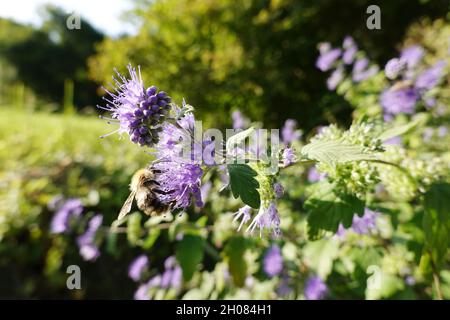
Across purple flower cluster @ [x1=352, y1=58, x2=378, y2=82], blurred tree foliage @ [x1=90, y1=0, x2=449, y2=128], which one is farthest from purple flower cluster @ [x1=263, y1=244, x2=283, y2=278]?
blurred tree foliage @ [x1=90, y1=0, x2=449, y2=128]

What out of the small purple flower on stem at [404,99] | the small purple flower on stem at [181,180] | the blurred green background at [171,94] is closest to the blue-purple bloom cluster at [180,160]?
the small purple flower on stem at [181,180]

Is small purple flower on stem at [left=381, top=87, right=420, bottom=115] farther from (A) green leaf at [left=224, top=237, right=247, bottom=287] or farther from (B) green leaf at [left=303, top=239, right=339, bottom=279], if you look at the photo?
(A) green leaf at [left=224, top=237, right=247, bottom=287]

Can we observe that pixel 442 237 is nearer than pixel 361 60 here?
Yes

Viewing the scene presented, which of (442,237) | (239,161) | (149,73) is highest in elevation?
(149,73)

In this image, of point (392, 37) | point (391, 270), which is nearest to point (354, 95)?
point (391, 270)

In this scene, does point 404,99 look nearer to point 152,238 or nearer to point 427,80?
point 427,80

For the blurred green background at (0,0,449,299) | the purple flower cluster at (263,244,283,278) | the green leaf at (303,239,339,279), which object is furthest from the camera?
the blurred green background at (0,0,449,299)
